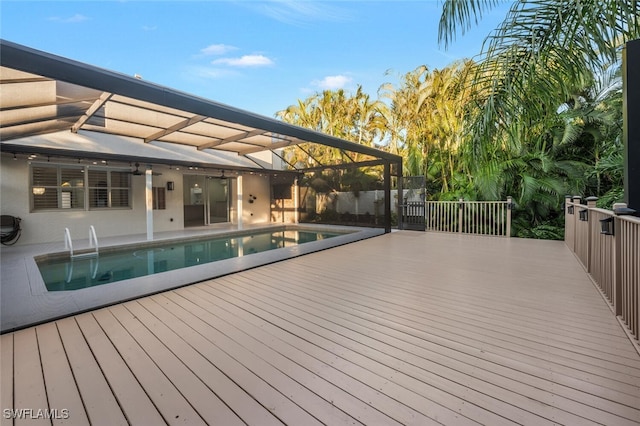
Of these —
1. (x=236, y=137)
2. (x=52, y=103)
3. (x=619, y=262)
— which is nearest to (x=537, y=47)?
(x=619, y=262)

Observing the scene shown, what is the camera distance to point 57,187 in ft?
Answer: 26.4

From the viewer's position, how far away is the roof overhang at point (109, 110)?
268 centimetres

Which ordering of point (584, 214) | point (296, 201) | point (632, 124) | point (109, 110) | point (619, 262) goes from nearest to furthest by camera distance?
point (632, 124), point (619, 262), point (584, 214), point (109, 110), point (296, 201)

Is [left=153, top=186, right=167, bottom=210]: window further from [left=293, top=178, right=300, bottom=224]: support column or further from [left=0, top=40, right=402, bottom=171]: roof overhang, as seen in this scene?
[left=293, top=178, right=300, bottom=224]: support column

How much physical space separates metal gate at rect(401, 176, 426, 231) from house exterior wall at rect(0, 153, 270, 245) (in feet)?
22.5

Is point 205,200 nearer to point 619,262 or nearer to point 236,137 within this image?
point 236,137

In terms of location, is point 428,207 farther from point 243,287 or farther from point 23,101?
point 23,101

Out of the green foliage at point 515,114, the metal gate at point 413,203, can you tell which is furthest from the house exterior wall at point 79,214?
the metal gate at point 413,203

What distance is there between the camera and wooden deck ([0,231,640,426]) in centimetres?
158

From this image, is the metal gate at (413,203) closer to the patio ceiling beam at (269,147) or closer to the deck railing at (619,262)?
the patio ceiling beam at (269,147)

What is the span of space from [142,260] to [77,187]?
3.79 meters

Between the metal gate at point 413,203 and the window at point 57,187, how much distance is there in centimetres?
974

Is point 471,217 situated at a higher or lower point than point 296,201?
lower

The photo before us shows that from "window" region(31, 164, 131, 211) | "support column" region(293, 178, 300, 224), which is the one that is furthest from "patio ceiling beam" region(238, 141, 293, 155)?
"window" region(31, 164, 131, 211)
